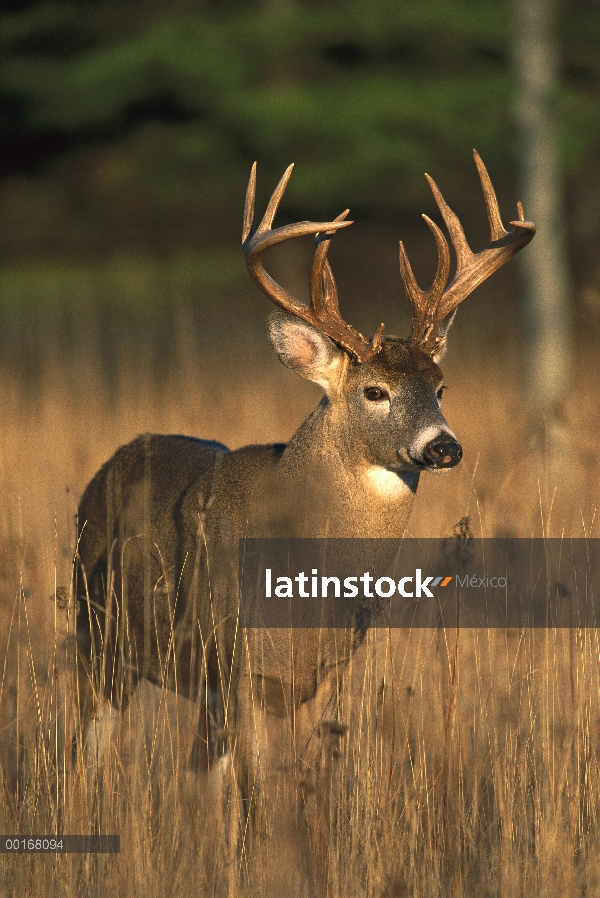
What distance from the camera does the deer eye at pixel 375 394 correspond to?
429cm

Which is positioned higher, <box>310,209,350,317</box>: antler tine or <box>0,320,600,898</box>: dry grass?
<box>310,209,350,317</box>: antler tine

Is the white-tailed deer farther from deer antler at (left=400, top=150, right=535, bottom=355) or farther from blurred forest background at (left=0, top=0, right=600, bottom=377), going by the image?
blurred forest background at (left=0, top=0, right=600, bottom=377)

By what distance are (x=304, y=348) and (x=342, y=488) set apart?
0.54 m

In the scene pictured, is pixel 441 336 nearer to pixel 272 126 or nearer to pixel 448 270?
pixel 448 270

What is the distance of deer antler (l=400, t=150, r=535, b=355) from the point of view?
14.8ft

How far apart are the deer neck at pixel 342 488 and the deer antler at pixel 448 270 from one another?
0.46m

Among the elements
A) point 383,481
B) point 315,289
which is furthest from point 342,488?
point 315,289

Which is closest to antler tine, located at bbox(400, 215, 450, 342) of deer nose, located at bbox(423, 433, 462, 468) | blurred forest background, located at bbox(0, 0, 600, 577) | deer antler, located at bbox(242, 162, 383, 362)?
deer antler, located at bbox(242, 162, 383, 362)

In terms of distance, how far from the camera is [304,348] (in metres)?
4.51

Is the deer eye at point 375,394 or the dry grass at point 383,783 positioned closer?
the dry grass at point 383,783

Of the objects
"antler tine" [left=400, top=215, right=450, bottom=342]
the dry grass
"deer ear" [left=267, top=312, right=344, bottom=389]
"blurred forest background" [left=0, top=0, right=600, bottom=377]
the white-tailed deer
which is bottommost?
the dry grass

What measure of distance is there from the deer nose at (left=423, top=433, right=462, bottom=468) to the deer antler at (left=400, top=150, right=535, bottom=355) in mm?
536

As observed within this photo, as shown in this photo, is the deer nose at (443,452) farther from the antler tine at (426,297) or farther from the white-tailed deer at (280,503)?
the antler tine at (426,297)

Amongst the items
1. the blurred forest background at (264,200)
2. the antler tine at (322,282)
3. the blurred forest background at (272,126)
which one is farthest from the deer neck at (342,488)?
the blurred forest background at (272,126)
